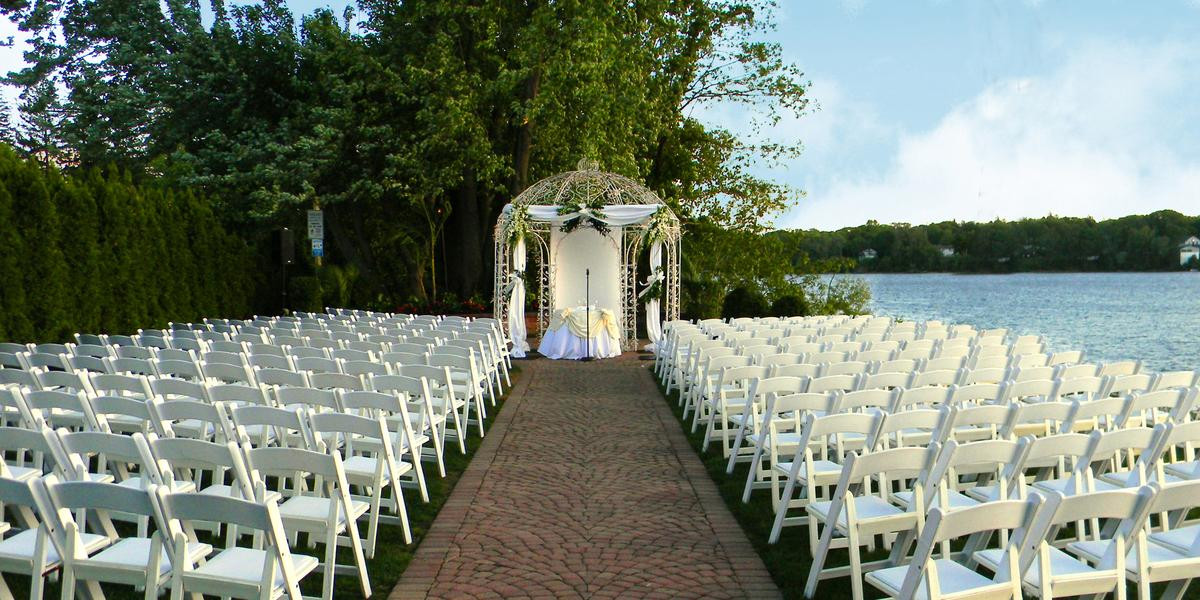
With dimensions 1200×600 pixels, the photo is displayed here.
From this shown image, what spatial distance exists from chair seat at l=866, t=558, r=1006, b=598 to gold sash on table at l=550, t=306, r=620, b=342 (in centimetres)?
1257

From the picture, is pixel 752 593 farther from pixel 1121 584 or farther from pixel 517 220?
pixel 517 220

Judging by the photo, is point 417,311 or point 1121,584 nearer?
point 1121,584

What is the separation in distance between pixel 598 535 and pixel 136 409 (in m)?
2.72

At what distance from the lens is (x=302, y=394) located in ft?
19.7

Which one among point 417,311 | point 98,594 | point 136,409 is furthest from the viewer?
point 417,311

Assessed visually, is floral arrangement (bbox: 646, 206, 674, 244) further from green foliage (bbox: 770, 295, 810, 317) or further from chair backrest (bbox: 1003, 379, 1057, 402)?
chair backrest (bbox: 1003, 379, 1057, 402)

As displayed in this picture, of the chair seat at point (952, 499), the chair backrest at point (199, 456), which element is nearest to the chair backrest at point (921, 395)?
the chair seat at point (952, 499)

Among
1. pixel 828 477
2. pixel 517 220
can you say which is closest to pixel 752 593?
pixel 828 477

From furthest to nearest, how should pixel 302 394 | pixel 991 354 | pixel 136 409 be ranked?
1. pixel 991 354
2. pixel 302 394
3. pixel 136 409

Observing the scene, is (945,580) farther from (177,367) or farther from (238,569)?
(177,367)

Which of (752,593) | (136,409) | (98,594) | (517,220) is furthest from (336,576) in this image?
(517,220)

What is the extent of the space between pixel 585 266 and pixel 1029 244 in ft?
142

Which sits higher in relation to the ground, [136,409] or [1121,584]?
[136,409]

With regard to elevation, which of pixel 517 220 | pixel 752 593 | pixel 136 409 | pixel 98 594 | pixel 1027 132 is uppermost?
pixel 1027 132
